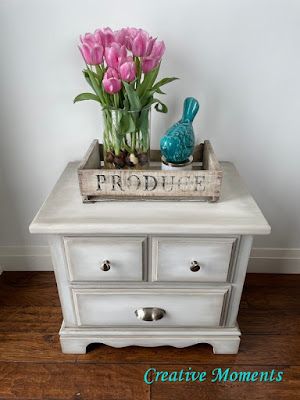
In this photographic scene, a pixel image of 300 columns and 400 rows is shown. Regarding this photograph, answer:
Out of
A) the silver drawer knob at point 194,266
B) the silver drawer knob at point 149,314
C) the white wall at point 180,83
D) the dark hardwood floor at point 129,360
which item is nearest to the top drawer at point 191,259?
the silver drawer knob at point 194,266

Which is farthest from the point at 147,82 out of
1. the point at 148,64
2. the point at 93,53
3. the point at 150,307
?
the point at 150,307

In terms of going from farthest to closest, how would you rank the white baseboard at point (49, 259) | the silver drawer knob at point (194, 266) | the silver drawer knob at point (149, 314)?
1. the white baseboard at point (49, 259)
2. the silver drawer knob at point (149, 314)
3. the silver drawer knob at point (194, 266)

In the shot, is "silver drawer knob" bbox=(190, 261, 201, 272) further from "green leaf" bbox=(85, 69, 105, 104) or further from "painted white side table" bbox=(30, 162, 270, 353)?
"green leaf" bbox=(85, 69, 105, 104)

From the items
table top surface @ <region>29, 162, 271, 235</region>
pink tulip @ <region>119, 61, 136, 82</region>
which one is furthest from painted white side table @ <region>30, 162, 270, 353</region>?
pink tulip @ <region>119, 61, 136, 82</region>

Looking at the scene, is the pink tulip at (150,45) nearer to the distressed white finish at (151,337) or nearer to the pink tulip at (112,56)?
the pink tulip at (112,56)

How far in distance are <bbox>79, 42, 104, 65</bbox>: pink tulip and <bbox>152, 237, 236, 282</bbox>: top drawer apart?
0.49 metres

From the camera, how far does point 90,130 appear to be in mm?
1140

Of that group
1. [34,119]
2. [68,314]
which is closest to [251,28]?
[34,119]

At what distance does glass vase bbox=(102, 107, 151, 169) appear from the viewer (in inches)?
34.6

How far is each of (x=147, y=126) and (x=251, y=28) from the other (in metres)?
0.45

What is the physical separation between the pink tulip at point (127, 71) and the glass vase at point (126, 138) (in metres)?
0.09

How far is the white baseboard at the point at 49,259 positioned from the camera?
1385 mm

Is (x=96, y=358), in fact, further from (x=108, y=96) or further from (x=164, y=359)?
(x=108, y=96)

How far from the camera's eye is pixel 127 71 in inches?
31.1
